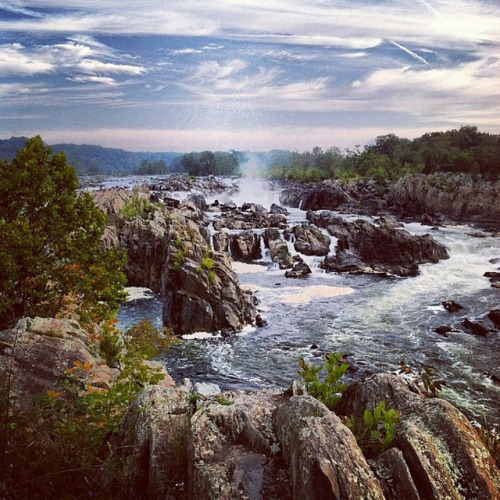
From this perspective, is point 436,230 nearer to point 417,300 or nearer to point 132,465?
point 417,300

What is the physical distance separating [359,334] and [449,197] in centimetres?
5921

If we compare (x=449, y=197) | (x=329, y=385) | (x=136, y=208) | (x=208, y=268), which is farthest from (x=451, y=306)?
(x=449, y=197)

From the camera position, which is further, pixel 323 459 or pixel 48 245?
pixel 48 245

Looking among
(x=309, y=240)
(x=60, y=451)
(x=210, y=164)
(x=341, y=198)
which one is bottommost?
(x=309, y=240)

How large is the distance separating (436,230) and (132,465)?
60945 millimetres

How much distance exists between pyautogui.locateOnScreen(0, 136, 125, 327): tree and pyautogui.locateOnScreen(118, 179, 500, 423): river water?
334 inches

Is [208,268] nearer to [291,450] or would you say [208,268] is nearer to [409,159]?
[291,450]

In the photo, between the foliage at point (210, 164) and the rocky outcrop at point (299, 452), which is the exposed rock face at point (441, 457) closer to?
the rocky outcrop at point (299, 452)

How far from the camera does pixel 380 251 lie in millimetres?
47375

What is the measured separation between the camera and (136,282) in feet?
129

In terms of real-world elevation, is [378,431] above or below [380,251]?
above

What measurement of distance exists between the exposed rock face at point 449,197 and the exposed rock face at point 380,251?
3058 cm

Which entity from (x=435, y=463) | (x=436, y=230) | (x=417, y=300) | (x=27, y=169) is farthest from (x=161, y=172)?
(x=435, y=463)

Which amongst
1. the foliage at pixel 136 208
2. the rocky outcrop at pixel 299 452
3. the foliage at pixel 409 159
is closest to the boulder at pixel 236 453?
the rocky outcrop at pixel 299 452
